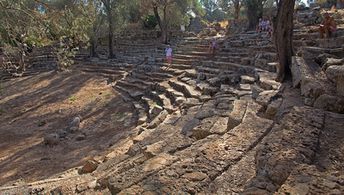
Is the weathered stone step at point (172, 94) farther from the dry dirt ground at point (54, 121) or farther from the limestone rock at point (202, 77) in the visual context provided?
the dry dirt ground at point (54, 121)

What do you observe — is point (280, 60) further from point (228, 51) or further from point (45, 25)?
point (228, 51)

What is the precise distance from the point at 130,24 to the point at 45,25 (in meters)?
25.1

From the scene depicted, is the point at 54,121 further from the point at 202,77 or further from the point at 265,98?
the point at 265,98

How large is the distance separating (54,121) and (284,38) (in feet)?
30.2

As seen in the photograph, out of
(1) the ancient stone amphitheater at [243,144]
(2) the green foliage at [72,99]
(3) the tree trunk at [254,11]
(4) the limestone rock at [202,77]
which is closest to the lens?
(1) the ancient stone amphitheater at [243,144]

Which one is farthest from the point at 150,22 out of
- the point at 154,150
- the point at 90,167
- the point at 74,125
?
the point at 154,150

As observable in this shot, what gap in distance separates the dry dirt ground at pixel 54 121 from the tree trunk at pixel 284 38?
4.87 meters

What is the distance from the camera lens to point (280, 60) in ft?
29.8

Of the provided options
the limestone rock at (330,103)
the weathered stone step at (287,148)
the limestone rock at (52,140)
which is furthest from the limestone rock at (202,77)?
the weathered stone step at (287,148)

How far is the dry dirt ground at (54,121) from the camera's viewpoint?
9.01 metres

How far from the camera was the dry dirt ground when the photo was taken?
355 inches

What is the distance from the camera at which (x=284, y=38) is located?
8.96m

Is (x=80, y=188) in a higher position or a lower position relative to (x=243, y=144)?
lower

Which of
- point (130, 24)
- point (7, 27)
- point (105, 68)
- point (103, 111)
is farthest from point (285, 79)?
point (130, 24)
